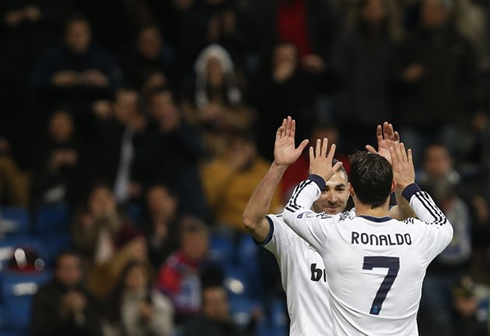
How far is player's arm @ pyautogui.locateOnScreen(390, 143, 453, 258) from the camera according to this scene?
21.9 feet

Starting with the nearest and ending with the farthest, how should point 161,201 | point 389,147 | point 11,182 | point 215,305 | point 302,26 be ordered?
point 389,147 → point 215,305 → point 161,201 → point 11,182 → point 302,26

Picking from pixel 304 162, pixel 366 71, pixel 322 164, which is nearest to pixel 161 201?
pixel 304 162

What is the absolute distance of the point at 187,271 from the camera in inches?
509

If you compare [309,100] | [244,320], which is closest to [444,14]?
[309,100]

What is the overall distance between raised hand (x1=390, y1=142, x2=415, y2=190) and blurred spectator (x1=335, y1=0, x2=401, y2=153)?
7884mm

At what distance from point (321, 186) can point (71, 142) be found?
7475mm

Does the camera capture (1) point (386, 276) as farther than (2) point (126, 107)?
No

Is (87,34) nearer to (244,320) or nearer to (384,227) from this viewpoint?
(244,320)

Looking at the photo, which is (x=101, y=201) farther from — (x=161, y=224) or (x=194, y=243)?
(x=194, y=243)

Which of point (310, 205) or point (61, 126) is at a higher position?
point (61, 126)

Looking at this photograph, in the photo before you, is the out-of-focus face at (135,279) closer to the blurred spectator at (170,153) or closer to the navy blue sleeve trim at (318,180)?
the blurred spectator at (170,153)

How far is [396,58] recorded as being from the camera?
1503 cm

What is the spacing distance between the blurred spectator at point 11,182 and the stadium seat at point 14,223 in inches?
11.1

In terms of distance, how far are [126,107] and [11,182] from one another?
166cm
